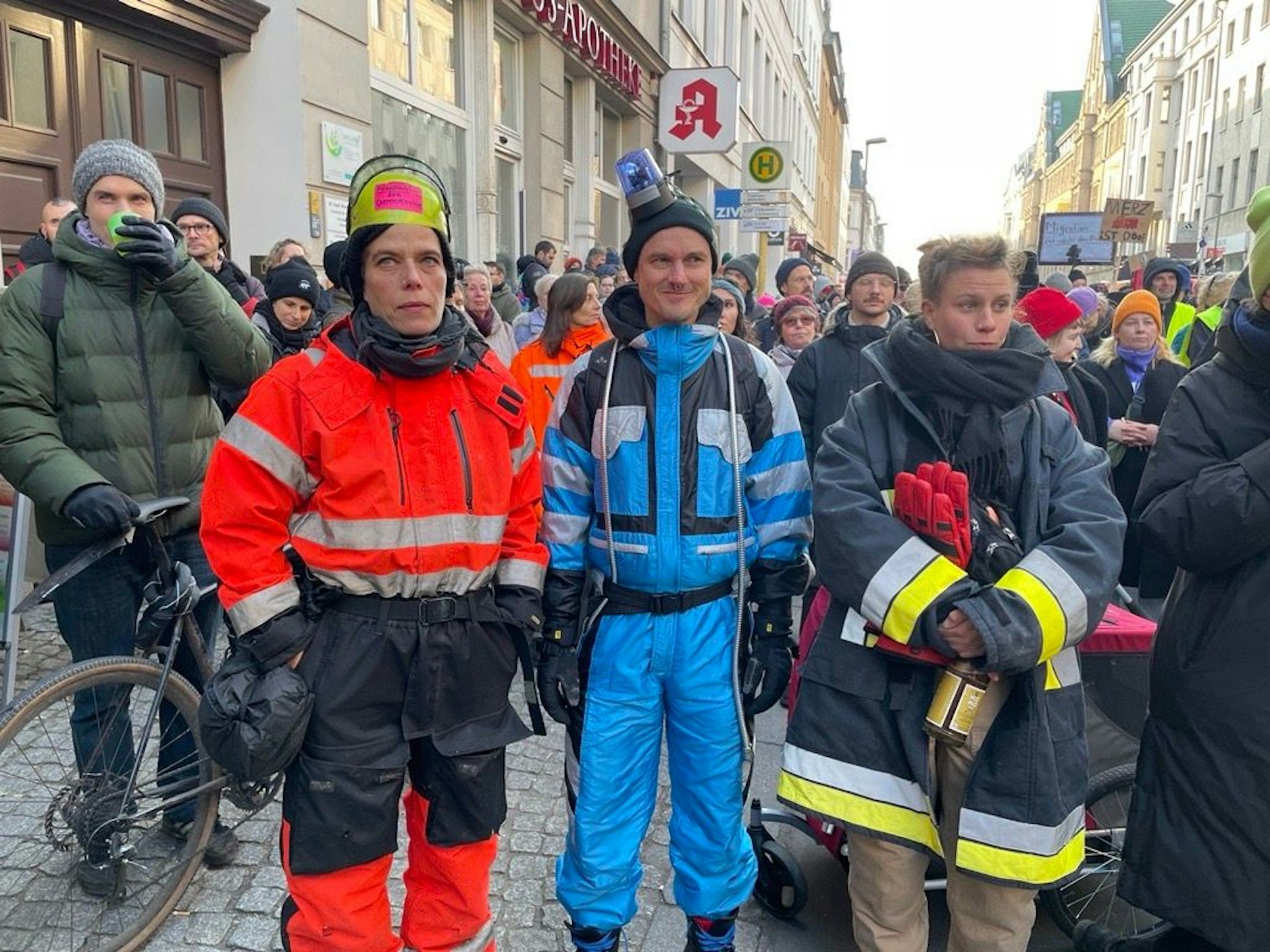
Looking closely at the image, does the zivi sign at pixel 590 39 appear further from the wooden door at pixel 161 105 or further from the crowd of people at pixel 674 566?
the crowd of people at pixel 674 566

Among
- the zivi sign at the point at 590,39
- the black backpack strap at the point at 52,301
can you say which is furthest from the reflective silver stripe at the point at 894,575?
the zivi sign at the point at 590,39

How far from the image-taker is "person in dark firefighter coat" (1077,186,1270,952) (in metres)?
2.07

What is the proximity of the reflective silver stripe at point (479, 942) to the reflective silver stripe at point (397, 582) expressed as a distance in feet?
2.92

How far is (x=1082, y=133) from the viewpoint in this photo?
86875 millimetres

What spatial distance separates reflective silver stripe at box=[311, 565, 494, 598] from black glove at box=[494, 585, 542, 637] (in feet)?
0.45

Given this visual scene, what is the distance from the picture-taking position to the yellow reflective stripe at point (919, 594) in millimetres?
2027

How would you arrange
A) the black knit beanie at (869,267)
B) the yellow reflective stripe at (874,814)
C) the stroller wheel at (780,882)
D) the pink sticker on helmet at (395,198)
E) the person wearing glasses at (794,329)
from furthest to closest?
the person wearing glasses at (794,329) < the black knit beanie at (869,267) < the stroller wheel at (780,882) < the yellow reflective stripe at (874,814) < the pink sticker on helmet at (395,198)

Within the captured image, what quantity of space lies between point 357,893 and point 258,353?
5.52 feet

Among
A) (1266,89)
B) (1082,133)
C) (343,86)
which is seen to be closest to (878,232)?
(1082,133)

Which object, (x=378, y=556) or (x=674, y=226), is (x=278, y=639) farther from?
(x=674, y=226)

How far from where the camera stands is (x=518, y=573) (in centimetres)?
225

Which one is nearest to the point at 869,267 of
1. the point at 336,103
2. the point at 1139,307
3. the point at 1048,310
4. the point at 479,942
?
the point at 1048,310

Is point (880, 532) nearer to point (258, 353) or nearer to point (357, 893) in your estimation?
point (357, 893)

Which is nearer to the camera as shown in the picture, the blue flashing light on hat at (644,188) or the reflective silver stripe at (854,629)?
the reflective silver stripe at (854,629)
